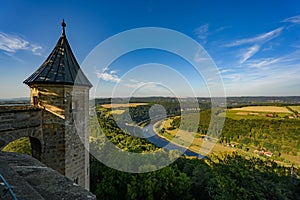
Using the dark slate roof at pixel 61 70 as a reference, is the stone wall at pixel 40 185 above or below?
below

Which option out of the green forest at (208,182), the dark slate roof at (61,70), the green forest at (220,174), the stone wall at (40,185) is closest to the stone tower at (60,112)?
the dark slate roof at (61,70)

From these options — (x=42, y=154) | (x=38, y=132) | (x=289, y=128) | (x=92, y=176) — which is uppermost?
(x=38, y=132)

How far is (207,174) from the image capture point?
1543 cm

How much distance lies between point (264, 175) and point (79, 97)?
15517 millimetres

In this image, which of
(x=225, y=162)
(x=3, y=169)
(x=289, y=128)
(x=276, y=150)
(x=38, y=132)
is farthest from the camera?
(x=289, y=128)

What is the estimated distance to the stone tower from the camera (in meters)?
5.23

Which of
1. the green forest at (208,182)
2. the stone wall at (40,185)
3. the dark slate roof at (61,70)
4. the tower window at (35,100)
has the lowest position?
the green forest at (208,182)

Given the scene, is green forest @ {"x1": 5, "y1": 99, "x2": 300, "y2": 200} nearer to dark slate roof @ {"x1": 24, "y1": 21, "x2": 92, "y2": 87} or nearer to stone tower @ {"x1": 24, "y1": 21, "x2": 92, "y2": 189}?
stone tower @ {"x1": 24, "y1": 21, "x2": 92, "y2": 189}

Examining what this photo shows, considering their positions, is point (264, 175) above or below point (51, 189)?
below

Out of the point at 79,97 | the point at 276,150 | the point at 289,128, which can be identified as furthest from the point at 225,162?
the point at 79,97

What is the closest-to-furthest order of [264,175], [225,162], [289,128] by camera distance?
[264,175] → [225,162] → [289,128]

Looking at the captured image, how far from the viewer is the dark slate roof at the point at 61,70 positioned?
5289mm

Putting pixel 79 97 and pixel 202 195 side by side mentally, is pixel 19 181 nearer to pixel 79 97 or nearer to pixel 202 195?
pixel 79 97

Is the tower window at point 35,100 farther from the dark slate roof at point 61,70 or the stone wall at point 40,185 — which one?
the stone wall at point 40,185
